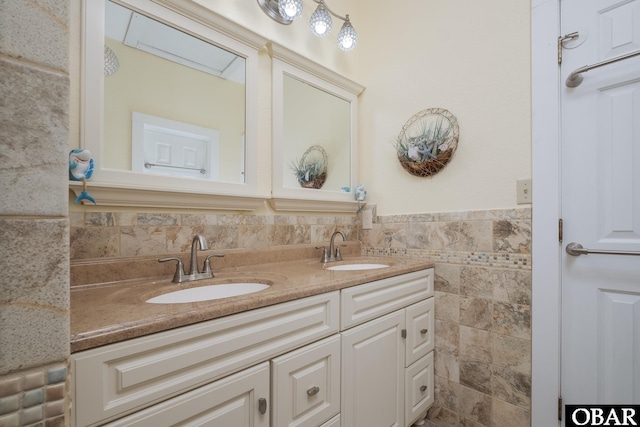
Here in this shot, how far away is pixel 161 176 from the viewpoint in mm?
1147

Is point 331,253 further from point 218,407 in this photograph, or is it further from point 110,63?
point 110,63

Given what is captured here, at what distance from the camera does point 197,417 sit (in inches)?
27.0

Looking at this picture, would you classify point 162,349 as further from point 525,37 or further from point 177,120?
point 525,37

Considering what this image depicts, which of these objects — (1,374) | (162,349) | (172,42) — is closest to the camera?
(1,374)

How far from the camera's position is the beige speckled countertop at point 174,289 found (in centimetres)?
59

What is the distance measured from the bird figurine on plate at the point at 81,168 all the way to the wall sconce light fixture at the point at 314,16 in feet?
3.57

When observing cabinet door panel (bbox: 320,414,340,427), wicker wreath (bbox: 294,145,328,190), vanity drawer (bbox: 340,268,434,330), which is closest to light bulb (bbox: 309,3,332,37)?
wicker wreath (bbox: 294,145,328,190)

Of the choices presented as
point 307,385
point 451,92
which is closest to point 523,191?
point 451,92

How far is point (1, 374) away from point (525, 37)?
6.26 feet

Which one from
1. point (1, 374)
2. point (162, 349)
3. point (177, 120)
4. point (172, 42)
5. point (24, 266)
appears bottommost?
point (162, 349)

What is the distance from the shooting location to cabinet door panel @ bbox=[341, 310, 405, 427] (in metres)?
1.05

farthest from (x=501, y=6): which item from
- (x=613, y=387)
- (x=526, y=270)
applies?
(x=613, y=387)

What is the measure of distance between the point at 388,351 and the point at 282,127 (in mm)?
1231

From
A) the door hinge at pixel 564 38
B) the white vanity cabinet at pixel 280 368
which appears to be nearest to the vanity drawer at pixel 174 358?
the white vanity cabinet at pixel 280 368
